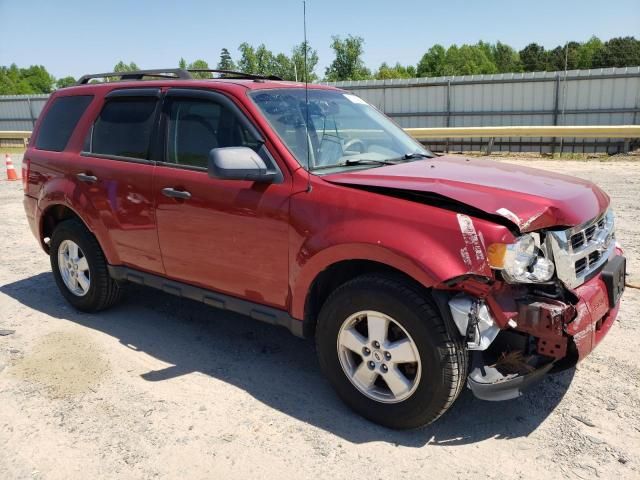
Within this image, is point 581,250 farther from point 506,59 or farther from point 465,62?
point 506,59

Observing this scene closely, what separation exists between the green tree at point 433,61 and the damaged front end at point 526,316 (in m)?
82.4

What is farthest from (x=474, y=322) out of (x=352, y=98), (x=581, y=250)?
(x=352, y=98)

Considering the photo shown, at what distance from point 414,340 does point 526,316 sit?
57 cm

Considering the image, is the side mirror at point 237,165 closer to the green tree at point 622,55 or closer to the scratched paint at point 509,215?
the scratched paint at point 509,215

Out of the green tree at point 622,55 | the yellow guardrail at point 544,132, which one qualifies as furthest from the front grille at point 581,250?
the green tree at point 622,55

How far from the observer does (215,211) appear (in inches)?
142

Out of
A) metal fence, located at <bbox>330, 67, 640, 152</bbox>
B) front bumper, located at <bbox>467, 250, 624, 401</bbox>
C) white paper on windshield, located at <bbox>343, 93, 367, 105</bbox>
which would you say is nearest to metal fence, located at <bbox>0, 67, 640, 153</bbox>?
metal fence, located at <bbox>330, 67, 640, 152</bbox>

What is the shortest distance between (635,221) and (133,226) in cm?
667

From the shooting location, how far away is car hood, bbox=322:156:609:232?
2715mm

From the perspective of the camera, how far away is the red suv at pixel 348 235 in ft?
8.86

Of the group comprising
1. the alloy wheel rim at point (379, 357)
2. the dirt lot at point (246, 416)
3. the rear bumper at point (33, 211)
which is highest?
the rear bumper at point (33, 211)

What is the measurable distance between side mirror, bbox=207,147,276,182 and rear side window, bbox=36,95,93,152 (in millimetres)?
2187

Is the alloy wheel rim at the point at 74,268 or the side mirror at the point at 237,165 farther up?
the side mirror at the point at 237,165

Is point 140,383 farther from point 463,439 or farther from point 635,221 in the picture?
point 635,221
